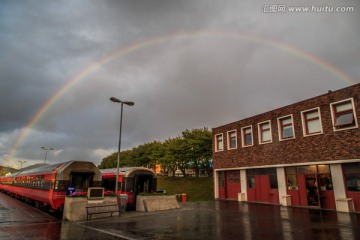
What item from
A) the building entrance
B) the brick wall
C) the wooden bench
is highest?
the brick wall

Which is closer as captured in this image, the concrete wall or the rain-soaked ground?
the rain-soaked ground

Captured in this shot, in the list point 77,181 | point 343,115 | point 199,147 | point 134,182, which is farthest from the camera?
point 199,147

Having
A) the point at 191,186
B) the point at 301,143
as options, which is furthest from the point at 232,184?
the point at 191,186

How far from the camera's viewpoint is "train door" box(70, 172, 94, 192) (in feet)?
65.1

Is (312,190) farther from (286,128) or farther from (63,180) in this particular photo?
(63,180)

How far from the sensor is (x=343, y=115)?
18.4 meters

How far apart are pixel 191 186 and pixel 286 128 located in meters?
22.4

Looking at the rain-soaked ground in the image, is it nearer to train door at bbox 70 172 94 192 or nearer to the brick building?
the brick building

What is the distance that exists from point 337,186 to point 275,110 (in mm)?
7964

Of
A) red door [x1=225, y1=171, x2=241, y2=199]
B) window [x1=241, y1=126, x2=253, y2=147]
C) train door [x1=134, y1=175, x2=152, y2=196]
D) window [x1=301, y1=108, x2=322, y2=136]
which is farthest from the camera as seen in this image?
red door [x1=225, y1=171, x2=241, y2=199]

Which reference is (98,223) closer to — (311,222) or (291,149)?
(311,222)

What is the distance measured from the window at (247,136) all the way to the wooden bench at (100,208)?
47.1 ft

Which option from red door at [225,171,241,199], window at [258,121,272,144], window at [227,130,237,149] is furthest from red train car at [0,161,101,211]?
window at [258,121,272,144]

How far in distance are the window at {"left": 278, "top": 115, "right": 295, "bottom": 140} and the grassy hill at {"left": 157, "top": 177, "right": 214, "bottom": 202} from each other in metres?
14.1
